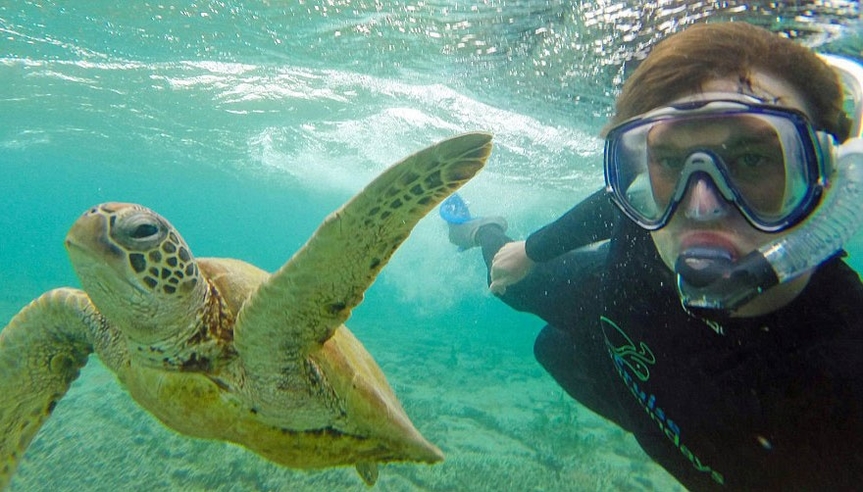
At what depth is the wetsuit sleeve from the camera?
9.25 feet

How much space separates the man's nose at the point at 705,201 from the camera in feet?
5.04

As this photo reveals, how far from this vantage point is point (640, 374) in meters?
1.98

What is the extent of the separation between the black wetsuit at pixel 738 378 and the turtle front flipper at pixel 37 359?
256cm

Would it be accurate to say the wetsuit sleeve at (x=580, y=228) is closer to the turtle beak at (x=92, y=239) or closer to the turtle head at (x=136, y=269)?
the turtle head at (x=136, y=269)

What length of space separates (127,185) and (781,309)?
5294 cm

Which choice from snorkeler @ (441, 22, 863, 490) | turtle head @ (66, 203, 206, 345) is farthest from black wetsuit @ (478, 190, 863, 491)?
turtle head @ (66, 203, 206, 345)

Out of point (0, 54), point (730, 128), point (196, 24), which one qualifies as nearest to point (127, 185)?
point (0, 54)

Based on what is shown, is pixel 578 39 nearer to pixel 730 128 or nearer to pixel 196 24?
pixel 730 128

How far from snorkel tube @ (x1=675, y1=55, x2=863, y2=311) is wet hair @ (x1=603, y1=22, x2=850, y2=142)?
0.19 meters

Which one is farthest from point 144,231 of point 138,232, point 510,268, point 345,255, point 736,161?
point 510,268

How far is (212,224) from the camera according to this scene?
9219 cm

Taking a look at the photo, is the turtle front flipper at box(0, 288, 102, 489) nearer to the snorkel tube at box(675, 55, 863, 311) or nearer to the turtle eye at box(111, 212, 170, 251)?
the turtle eye at box(111, 212, 170, 251)

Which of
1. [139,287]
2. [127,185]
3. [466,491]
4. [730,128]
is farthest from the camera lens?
[127,185]

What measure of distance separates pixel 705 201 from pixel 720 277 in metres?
0.28
